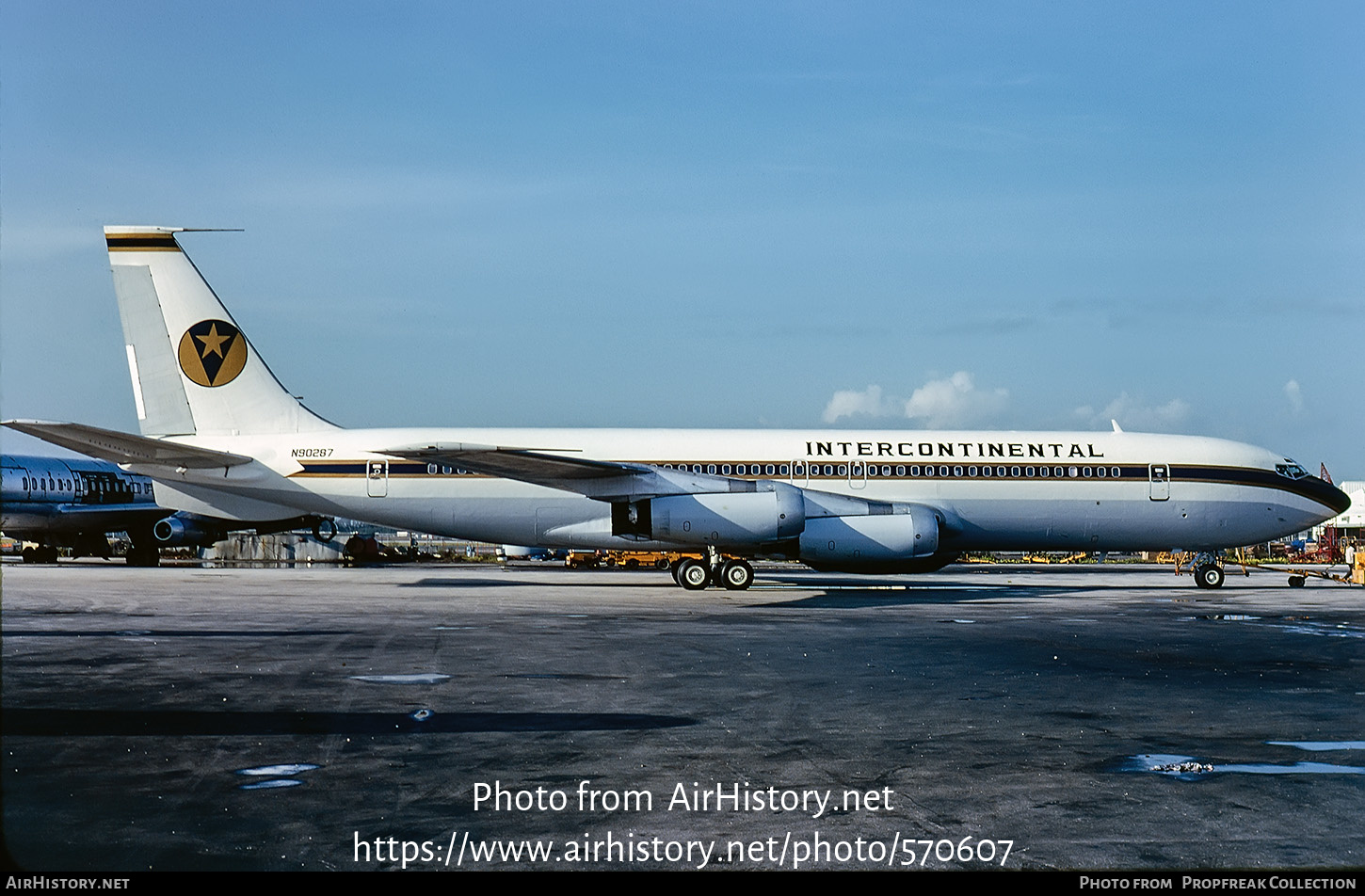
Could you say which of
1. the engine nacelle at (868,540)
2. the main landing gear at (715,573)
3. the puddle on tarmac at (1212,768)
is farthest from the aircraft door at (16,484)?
the puddle on tarmac at (1212,768)

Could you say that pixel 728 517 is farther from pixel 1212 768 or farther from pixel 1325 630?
pixel 1212 768

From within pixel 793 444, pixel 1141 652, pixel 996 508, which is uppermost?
pixel 793 444

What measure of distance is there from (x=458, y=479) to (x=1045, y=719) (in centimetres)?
2033

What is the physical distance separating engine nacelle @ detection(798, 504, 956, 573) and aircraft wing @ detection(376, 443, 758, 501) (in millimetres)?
1864

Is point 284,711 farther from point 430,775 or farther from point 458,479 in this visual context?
point 458,479

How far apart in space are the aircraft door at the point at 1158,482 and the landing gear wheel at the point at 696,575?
467 inches

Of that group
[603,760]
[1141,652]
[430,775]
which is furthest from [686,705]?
[1141,652]

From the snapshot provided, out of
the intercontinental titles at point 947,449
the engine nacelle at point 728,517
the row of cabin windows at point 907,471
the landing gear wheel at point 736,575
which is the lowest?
the landing gear wheel at point 736,575

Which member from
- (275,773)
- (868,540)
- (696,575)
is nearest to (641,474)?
(696,575)

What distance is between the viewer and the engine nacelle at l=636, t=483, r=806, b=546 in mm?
24906

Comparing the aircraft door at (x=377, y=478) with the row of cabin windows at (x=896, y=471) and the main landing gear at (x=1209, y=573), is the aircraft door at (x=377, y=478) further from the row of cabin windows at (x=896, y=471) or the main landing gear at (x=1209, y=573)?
the main landing gear at (x=1209, y=573)

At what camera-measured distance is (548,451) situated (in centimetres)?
2798

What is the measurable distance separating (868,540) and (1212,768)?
710 inches

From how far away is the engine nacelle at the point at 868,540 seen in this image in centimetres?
2519
